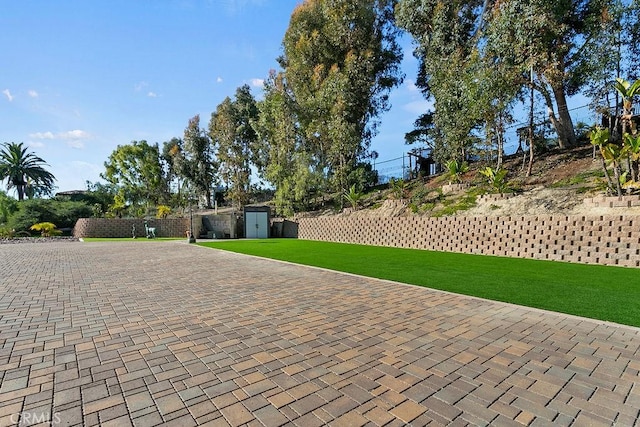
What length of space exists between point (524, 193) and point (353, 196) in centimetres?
878

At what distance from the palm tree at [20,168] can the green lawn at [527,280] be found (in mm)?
41340

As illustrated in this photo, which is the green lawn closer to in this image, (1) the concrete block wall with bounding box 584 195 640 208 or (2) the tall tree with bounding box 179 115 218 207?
(1) the concrete block wall with bounding box 584 195 640 208

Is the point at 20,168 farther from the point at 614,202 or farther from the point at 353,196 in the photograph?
the point at 614,202

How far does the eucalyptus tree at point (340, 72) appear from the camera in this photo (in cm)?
1939

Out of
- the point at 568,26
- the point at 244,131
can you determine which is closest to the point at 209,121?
the point at 244,131

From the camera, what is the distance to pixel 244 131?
27047mm

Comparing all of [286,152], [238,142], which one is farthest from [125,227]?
[286,152]

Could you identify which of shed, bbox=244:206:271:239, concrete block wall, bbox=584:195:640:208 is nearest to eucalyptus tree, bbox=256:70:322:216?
shed, bbox=244:206:271:239

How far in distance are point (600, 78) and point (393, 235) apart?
933cm

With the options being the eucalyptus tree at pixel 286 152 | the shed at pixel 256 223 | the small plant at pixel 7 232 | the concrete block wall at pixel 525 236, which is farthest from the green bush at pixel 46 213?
the concrete block wall at pixel 525 236

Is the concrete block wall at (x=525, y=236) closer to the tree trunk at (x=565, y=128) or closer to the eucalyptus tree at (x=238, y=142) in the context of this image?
the tree trunk at (x=565, y=128)

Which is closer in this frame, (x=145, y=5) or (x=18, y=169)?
(x=145, y=5)

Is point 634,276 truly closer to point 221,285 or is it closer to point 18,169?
point 221,285

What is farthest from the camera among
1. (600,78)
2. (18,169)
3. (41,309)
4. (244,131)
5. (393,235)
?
(18,169)
